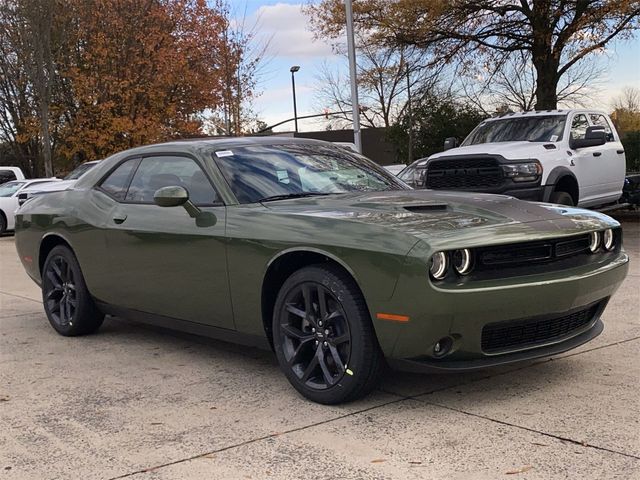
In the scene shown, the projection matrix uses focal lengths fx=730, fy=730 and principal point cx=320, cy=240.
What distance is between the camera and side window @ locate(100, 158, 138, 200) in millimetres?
5473

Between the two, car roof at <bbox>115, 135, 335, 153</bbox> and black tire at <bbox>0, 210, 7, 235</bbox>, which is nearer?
car roof at <bbox>115, 135, 335, 153</bbox>

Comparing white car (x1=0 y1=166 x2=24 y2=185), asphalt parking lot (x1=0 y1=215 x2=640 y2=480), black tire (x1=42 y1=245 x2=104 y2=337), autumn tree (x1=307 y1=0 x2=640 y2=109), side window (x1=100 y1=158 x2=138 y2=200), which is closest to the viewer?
asphalt parking lot (x1=0 y1=215 x2=640 y2=480)

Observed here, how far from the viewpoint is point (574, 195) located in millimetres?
10320

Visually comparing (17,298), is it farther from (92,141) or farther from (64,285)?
(92,141)

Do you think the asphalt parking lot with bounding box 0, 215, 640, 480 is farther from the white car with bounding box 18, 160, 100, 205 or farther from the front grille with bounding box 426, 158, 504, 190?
the white car with bounding box 18, 160, 100, 205

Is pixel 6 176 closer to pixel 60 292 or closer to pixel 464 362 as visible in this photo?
pixel 60 292

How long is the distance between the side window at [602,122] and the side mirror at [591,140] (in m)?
1.15

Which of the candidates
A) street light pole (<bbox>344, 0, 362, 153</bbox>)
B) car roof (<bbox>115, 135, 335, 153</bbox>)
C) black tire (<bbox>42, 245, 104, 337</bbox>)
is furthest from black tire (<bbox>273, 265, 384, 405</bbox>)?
street light pole (<bbox>344, 0, 362, 153</bbox>)

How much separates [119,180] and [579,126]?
771 centimetres

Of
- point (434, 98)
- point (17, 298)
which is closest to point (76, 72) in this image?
point (434, 98)

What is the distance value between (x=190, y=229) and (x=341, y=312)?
133 centimetres

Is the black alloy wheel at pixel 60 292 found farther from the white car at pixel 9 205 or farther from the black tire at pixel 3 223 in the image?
the black tire at pixel 3 223

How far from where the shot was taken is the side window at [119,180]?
547 centimetres

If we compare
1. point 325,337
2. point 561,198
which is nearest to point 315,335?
point 325,337
